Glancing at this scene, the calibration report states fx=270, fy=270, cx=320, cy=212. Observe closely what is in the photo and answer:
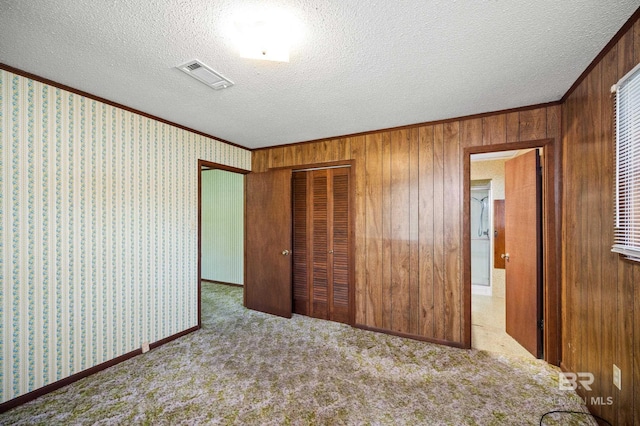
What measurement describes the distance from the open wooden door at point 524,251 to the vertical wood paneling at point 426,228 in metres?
0.88

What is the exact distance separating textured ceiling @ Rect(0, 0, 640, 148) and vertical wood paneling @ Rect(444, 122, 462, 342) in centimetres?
37

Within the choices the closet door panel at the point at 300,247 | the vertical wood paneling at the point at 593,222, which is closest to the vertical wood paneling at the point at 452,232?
the vertical wood paneling at the point at 593,222

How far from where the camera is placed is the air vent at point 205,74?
1.88 m

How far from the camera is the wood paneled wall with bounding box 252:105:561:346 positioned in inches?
111

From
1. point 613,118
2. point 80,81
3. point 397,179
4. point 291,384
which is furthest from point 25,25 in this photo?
point 613,118

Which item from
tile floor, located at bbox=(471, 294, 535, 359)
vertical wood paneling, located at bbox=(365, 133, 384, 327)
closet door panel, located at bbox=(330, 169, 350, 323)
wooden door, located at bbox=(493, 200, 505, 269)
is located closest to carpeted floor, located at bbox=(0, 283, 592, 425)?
tile floor, located at bbox=(471, 294, 535, 359)

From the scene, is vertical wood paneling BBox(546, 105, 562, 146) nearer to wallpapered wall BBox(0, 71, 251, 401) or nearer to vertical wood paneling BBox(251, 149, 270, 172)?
vertical wood paneling BBox(251, 149, 270, 172)

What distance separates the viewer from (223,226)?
559 centimetres

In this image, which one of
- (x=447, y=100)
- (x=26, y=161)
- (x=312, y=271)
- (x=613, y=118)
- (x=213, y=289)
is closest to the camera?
(x=613, y=118)

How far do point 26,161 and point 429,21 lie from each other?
2.93 m

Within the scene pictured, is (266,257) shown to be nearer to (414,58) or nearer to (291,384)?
(291,384)

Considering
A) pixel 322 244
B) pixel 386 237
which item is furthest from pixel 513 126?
pixel 322 244

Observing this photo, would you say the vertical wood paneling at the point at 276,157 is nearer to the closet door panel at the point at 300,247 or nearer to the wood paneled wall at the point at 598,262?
the closet door panel at the point at 300,247

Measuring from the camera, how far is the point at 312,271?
3.80 metres
